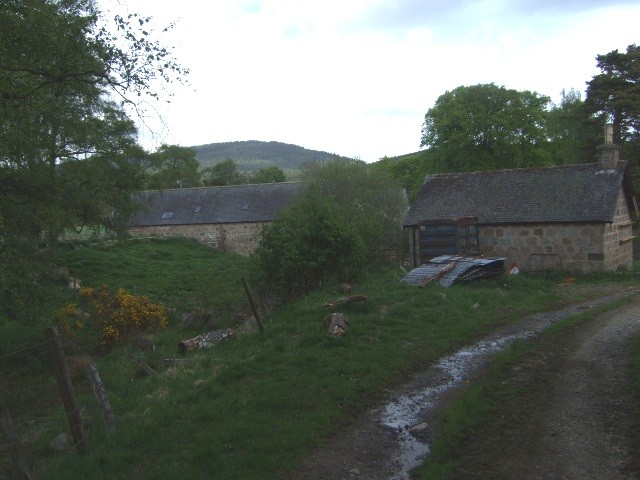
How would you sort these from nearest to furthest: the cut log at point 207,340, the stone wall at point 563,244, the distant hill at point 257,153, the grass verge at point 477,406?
1. the grass verge at point 477,406
2. the cut log at point 207,340
3. the stone wall at point 563,244
4. the distant hill at point 257,153

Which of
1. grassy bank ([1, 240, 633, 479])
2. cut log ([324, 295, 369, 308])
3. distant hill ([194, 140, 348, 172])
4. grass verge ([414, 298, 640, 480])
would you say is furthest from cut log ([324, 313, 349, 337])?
distant hill ([194, 140, 348, 172])

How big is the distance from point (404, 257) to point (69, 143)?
15.8m

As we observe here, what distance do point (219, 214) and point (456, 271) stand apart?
91.1ft

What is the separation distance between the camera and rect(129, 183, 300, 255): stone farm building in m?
41.7

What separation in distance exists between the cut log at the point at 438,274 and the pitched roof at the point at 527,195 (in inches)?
237

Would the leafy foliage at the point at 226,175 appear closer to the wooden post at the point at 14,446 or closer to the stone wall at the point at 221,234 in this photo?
the stone wall at the point at 221,234

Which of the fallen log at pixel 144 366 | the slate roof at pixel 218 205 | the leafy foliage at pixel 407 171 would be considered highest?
the leafy foliage at pixel 407 171

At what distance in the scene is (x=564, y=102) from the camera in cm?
4962

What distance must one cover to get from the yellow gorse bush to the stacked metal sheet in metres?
8.36

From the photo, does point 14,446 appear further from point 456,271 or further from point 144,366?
point 456,271

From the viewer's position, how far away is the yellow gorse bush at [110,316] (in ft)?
52.2

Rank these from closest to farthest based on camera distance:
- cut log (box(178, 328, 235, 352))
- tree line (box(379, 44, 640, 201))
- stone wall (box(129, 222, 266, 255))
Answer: cut log (box(178, 328, 235, 352)) → tree line (box(379, 44, 640, 201)) → stone wall (box(129, 222, 266, 255))

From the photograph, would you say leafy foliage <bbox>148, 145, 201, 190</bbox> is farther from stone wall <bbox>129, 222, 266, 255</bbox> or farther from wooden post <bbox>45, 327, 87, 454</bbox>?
wooden post <bbox>45, 327, 87, 454</bbox>

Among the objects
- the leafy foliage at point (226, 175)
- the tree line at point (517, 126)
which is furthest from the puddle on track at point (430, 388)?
the leafy foliage at point (226, 175)
